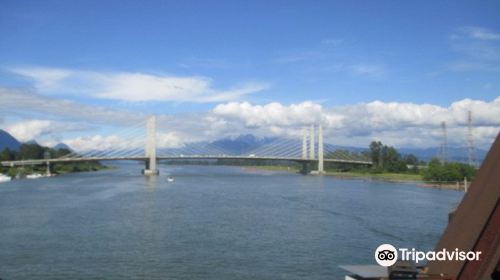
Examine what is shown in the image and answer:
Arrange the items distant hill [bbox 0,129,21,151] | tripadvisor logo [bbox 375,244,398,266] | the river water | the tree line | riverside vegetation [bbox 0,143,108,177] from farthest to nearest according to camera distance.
Answer: distant hill [bbox 0,129,21,151], riverside vegetation [bbox 0,143,108,177], the tree line, the river water, tripadvisor logo [bbox 375,244,398,266]

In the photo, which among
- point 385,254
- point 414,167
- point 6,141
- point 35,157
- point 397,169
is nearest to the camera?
point 385,254

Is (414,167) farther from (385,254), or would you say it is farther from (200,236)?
(385,254)

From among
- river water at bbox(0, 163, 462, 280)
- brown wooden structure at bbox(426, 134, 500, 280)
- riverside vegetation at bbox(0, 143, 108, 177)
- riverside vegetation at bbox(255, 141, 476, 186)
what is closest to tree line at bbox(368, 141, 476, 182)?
riverside vegetation at bbox(255, 141, 476, 186)

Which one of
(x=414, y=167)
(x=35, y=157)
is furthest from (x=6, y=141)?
(x=414, y=167)

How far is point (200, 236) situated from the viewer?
10.7 m

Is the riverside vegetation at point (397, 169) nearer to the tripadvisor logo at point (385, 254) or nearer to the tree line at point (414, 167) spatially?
the tree line at point (414, 167)

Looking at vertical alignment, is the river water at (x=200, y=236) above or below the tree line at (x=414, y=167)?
below

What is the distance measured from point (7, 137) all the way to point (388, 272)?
658 ft

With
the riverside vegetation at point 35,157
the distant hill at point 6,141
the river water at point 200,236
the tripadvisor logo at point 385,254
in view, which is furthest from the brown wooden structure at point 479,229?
the distant hill at point 6,141

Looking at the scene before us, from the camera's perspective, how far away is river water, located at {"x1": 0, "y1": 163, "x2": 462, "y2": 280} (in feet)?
25.7

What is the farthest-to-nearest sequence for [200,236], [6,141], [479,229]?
1. [6,141]
2. [200,236]
3. [479,229]

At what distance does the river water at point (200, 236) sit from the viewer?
7.82 metres

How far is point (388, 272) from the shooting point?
10.6ft

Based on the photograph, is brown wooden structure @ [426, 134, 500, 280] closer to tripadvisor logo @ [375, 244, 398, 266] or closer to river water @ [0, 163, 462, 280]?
tripadvisor logo @ [375, 244, 398, 266]
